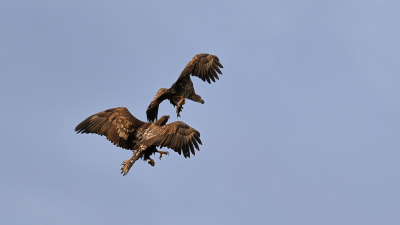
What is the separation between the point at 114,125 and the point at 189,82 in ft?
8.85

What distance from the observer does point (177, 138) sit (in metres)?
25.1

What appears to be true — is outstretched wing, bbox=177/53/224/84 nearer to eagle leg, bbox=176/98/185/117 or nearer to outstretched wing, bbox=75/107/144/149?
eagle leg, bbox=176/98/185/117

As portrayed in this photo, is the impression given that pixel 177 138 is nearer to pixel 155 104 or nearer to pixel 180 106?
pixel 180 106

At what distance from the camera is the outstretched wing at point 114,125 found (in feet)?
87.3

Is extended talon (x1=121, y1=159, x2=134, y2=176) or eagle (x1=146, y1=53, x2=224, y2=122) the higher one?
eagle (x1=146, y1=53, x2=224, y2=122)

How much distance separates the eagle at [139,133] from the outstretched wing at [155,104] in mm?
1307

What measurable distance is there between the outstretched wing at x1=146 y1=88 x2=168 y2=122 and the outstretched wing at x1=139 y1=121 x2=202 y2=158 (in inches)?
104

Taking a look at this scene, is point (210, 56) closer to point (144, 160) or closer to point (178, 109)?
point (178, 109)

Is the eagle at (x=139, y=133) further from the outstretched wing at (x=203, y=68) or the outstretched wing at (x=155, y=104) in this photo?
the outstretched wing at (x=203, y=68)

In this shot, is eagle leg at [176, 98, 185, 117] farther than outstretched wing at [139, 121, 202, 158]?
Yes

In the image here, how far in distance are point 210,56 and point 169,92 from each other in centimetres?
193

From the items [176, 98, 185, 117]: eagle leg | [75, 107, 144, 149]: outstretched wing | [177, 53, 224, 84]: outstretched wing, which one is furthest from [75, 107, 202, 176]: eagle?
[177, 53, 224, 84]: outstretched wing

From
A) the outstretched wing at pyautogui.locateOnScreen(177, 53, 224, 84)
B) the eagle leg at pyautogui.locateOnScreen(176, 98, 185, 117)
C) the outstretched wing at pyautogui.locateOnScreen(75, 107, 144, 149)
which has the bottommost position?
the outstretched wing at pyautogui.locateOnScreen(75, 107, 144, 149)

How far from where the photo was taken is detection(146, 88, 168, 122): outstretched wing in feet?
92.1
